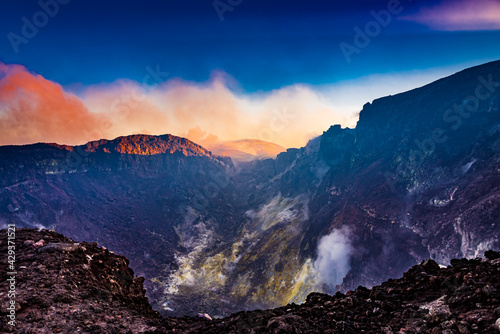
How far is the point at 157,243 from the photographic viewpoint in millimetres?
153000

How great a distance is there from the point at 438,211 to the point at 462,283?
8504 cm

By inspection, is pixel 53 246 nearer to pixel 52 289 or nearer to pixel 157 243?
pixel 52 289

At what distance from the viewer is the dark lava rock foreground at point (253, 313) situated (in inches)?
310

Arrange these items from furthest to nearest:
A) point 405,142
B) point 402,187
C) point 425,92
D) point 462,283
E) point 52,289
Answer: point 425,92, point 405,142, point 402,187, point 52,289, point 462,283

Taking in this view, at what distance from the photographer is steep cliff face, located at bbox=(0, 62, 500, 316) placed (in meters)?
74.3

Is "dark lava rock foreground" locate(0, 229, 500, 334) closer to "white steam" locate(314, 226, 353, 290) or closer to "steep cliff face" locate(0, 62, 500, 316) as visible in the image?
"steep cliff face" locate(0, 62, 500, 316)

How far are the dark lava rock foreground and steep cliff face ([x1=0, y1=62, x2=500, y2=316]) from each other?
194 feet

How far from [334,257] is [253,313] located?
90.4m

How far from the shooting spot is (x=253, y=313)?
11695 mm

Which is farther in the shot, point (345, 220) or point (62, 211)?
point (62, 211)

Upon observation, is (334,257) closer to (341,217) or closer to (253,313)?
(341,217)

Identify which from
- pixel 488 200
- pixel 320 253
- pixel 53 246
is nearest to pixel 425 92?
pixel 488 200

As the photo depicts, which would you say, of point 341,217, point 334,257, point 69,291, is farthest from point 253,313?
point 341,217

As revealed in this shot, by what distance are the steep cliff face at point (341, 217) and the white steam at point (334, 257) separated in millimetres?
423
